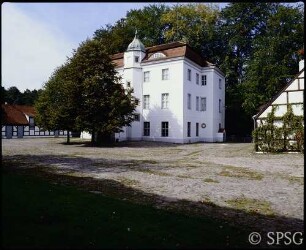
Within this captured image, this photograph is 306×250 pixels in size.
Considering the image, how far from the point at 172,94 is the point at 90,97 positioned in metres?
10.0

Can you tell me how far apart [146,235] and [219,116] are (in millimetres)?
36944

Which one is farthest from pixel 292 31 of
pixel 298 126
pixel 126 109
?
pixel 126 109

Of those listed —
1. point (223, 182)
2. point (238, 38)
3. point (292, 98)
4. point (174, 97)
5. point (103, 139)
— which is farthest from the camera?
point (238, 38)

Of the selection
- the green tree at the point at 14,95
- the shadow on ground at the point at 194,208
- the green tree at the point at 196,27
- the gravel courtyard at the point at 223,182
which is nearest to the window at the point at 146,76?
the green tree at the point at 196,27

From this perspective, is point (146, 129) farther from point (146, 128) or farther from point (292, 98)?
point (292, 98)

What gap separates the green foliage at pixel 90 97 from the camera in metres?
28.8

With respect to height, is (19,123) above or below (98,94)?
below

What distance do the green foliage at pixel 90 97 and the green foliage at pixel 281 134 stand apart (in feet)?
38.7

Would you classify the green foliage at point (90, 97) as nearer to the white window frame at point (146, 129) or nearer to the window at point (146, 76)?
the white window frame at point (146, 129)

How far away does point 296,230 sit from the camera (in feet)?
21.7

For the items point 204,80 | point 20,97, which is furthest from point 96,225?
point 20,97

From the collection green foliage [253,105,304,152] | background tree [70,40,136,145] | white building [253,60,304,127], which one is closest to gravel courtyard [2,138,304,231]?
green foliage [253,105,304,152]

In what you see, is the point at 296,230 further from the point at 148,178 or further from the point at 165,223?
Answer: the point at 148,178

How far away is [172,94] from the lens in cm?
3572
